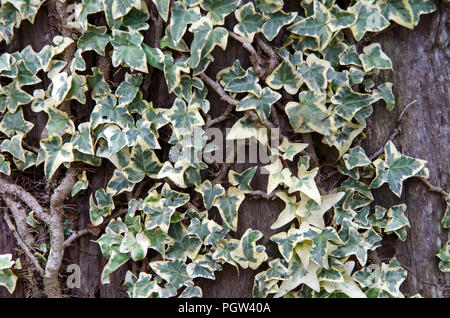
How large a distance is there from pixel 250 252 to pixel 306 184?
288mm

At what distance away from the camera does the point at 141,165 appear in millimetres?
1380

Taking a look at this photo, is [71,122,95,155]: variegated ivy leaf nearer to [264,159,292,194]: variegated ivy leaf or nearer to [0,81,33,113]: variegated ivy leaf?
[0,81,33,113]: variegated ivy leaf

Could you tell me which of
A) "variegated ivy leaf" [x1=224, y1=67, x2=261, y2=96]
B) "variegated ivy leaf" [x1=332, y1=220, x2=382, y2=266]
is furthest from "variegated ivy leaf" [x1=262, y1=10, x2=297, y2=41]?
"variegated ivy leaf" [x1=332, y1=220, x2=382, y2=266]

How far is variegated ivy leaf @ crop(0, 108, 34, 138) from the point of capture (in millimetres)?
1486

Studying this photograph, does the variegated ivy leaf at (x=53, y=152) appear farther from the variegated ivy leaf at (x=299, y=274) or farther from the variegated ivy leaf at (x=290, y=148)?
the variegated ivy leaf at (x=299, y=274)

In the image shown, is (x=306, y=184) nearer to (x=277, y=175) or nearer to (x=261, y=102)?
(x=277, y=175)

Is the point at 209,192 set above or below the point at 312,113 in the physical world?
below

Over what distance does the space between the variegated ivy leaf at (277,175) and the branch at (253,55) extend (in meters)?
0.28

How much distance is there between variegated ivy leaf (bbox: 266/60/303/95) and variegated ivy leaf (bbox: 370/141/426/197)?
374 mm

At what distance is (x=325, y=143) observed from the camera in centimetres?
140

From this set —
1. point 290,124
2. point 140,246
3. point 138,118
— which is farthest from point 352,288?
point 138,118

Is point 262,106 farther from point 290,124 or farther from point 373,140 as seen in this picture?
point 373,140

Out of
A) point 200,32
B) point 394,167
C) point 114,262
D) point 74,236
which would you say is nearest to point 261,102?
point 200,32

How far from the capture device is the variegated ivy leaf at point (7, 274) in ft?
4.89
